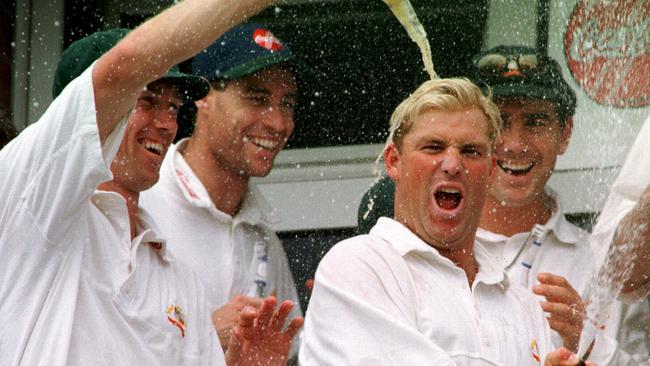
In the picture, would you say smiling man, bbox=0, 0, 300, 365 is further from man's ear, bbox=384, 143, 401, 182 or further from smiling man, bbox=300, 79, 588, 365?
man's ear, bbox=384, 143, 401, 182

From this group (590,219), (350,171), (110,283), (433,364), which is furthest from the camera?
(350,171)

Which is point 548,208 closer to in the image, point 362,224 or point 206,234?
point 362,224

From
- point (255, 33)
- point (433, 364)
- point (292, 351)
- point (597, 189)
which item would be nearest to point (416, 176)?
point (433, 364)

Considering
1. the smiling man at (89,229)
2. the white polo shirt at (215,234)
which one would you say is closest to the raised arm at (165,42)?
the smiling man at (89,229)

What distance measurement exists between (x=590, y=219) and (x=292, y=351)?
1484 mm

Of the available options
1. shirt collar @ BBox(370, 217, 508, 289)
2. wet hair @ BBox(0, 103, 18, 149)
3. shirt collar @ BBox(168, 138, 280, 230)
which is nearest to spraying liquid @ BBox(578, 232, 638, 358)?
shirt collar @ BBox(370, 217, 508, 289)

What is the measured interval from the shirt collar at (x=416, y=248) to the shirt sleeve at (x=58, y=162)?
680 mm

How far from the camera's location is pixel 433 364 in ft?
11.0

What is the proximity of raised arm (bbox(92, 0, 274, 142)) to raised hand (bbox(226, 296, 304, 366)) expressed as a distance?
0.88 meters

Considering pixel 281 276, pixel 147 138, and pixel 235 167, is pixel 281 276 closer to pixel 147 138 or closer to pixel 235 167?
pixel 235 167

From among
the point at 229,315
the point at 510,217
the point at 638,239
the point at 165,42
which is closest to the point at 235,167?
the point at 229,315

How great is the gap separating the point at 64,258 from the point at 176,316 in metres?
0.39

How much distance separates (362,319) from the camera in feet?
11.2

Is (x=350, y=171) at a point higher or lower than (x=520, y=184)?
lower
